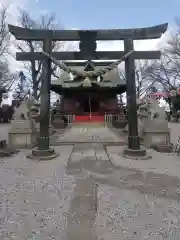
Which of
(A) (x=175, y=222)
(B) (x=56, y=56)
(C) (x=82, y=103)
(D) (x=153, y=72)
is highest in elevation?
(D) (x=153, y=72)

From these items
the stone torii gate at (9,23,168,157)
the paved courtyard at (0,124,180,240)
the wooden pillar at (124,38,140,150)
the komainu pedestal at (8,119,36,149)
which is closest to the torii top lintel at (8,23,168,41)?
the stone torii gate at (9,23,168,157)

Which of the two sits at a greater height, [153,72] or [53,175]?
[153,72]

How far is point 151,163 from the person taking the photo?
6227mm

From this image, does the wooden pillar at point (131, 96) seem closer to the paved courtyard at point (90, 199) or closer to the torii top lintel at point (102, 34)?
the torii top lintel at point (102, 34)

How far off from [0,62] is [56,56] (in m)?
25.8

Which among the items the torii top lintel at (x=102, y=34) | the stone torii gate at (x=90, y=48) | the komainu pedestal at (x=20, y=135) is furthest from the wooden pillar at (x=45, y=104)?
the komainu pedestal at (x=20, y=135)

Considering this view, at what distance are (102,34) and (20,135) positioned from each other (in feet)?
17.2

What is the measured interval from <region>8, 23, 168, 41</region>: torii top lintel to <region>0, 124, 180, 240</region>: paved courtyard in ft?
13.4

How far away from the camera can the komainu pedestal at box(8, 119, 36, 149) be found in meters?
8.95

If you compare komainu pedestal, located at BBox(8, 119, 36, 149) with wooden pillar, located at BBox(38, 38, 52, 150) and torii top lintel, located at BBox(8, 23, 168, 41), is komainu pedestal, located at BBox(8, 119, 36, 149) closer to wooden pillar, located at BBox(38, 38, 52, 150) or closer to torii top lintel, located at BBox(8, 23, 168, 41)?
wooden pillar, located at BBox(38, 38, 52, 150)

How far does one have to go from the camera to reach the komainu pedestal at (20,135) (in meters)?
8.95

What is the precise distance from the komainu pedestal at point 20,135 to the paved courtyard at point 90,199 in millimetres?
2469

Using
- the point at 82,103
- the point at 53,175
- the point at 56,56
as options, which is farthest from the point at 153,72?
the point at 53,175

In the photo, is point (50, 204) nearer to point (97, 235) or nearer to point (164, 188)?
point (97, 235)
